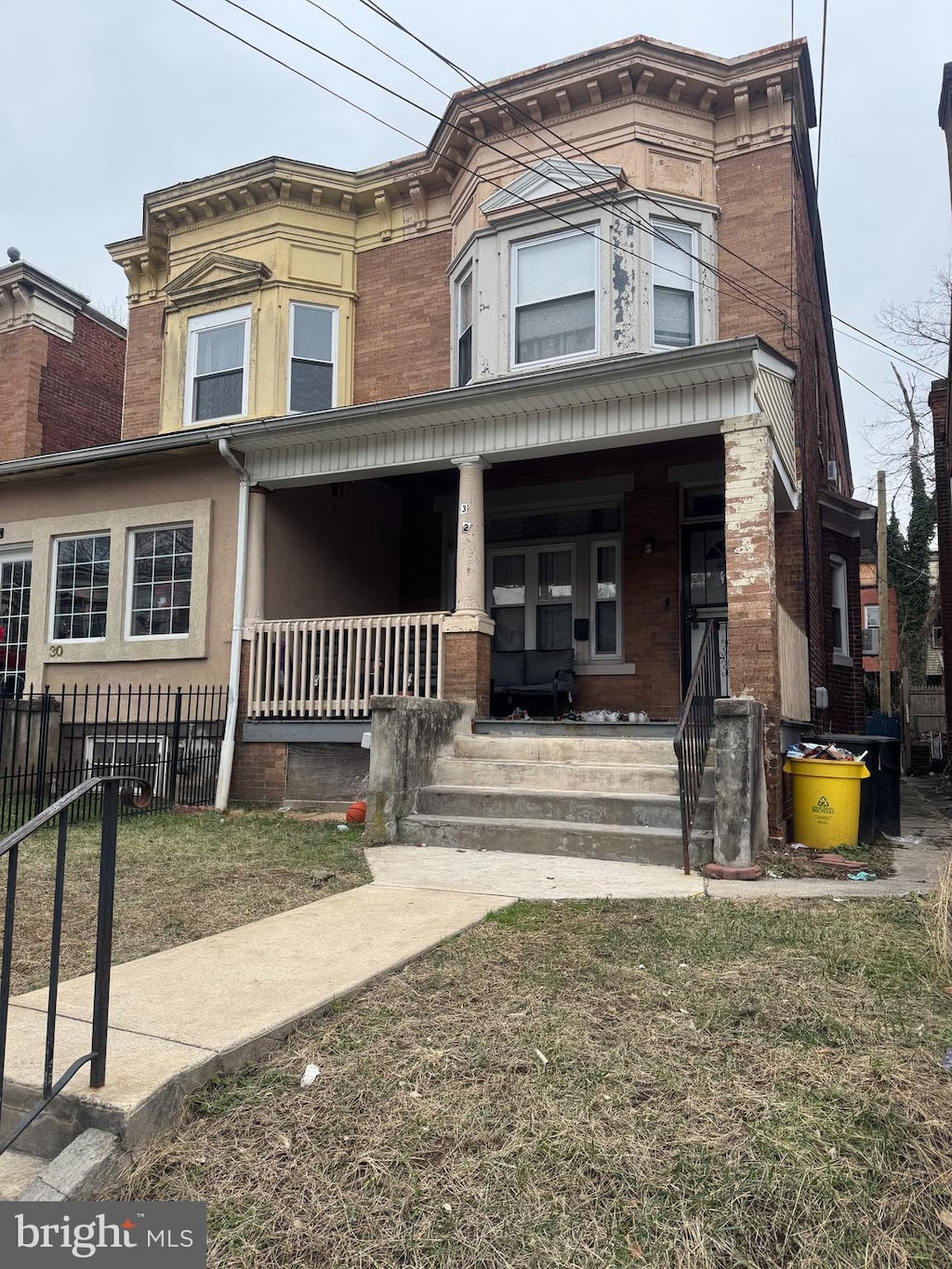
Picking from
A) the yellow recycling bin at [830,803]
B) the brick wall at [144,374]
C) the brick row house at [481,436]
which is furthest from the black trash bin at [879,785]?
the brick wall at [144,374]

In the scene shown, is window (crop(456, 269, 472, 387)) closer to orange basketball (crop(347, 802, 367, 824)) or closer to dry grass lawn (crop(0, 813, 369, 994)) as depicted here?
orange basketball (crop(347, 802, 367, 824))

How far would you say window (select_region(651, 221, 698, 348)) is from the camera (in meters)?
10.6

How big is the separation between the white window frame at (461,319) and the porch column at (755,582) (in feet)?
14.7

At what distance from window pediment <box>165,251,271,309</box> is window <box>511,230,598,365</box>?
395 cm

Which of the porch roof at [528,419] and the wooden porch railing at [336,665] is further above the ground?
the porch roof at [528,419]

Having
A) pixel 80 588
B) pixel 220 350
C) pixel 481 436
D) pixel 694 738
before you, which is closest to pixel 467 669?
pixel 481 436

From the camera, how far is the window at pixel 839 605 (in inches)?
540

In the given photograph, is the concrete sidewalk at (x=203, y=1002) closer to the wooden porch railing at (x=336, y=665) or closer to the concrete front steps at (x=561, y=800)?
the concrete front steps at (x=561, y=800)

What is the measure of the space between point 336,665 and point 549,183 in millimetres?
6474

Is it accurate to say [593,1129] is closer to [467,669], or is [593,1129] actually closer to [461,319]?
[467,669]

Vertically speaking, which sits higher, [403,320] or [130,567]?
[403,320]

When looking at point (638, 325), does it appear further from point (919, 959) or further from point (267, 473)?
point (919, 959)

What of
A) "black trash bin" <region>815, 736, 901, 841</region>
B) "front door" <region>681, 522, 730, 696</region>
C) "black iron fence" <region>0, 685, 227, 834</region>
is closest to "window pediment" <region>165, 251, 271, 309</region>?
"black iron fence" <region>0, 685, 227, 834</region>

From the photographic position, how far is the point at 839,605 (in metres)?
14.0
